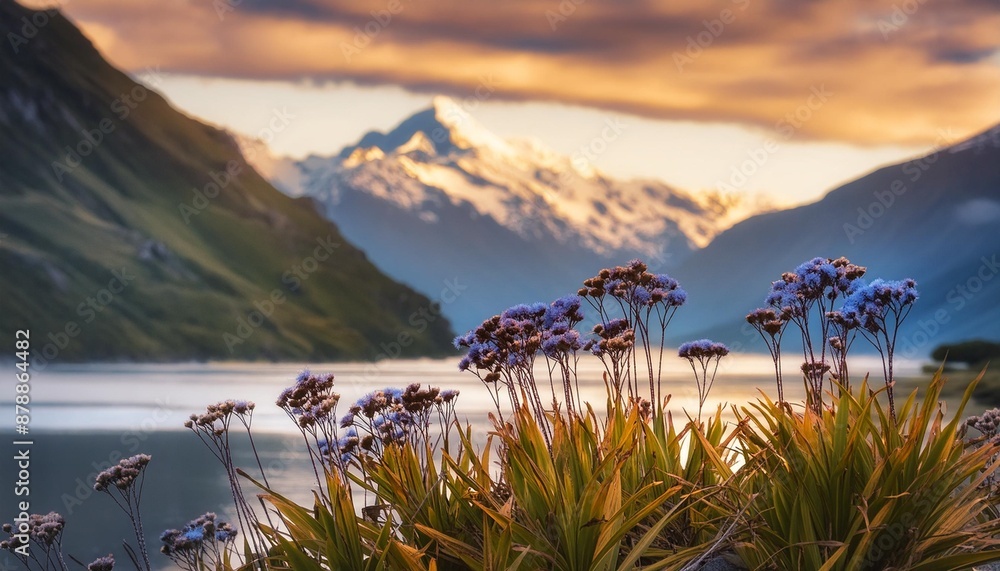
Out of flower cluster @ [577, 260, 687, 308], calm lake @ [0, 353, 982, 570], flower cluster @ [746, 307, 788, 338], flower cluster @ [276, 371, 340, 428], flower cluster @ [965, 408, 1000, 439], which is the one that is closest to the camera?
flower cluster @ [276, 371, 340, 428]

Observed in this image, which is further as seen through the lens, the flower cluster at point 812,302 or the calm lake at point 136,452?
the calm lake at point 136,452

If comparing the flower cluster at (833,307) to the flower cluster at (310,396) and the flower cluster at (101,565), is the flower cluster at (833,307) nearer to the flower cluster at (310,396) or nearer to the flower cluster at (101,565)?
the flower cluster at (310,396)

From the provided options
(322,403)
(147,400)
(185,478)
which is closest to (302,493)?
(185,478)

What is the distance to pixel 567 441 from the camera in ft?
23.4

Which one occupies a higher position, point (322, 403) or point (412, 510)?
point (322, 403)

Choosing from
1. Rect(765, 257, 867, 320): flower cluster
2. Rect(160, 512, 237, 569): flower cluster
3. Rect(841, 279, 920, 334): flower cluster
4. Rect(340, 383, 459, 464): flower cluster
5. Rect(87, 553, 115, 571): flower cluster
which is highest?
Rect(765, 257, 867, 320): flower cluster

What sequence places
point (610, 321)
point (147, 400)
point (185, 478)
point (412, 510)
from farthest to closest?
point (147, 400) → point (185, 478) → point (610, 321) → point (412, 510)

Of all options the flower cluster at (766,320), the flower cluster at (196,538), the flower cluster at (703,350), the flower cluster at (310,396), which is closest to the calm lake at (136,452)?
the flower cluster at (703,350)

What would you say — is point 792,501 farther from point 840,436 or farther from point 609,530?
point 609,530

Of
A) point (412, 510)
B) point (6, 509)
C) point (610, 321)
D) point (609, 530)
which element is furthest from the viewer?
point (6, 509)

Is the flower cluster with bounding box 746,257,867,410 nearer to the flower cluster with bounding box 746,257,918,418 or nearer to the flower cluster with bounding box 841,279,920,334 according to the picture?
the flower cluster with bounding box 746,257,918,418

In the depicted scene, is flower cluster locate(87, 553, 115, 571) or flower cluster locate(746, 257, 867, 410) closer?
flower cluster locate(746, 257, 867, 410)

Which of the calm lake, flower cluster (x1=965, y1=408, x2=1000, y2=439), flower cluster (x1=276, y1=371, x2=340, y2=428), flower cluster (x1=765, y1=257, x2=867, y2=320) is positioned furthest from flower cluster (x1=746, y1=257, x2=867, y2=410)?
flower cluster (x1=276, y1=371, x2=340, y2=428)

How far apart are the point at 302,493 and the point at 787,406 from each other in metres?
29.2
